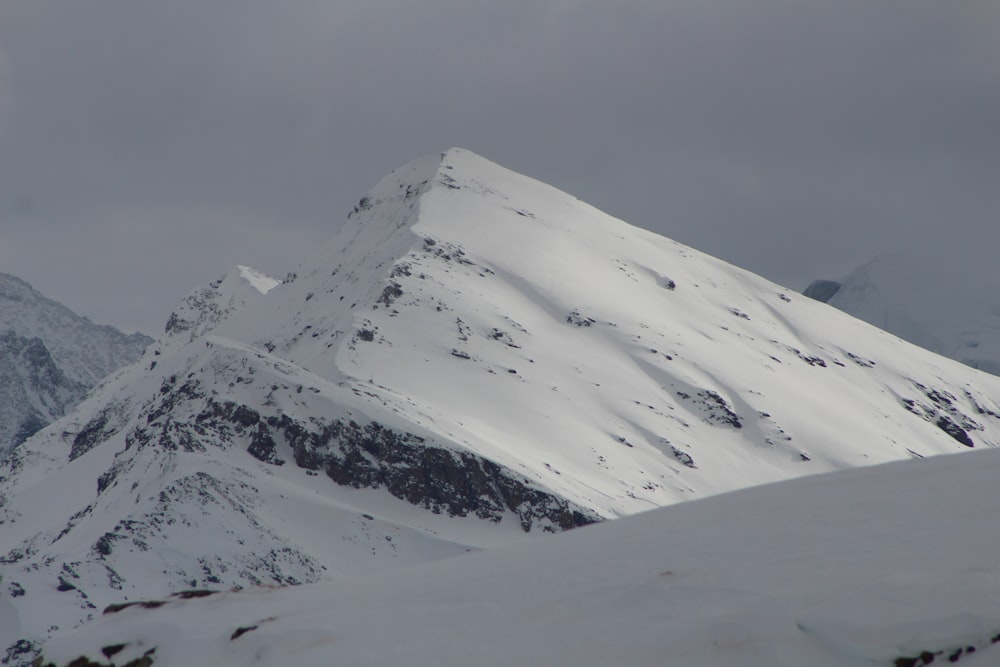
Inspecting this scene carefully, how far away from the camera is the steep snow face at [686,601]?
37.8 ft

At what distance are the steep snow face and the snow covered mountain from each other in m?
39.9

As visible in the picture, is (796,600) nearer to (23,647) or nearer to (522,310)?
(23,647)

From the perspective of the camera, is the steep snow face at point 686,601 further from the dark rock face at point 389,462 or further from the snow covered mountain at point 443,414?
the dark rock face at point 389,462

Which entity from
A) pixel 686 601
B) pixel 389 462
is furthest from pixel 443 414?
pixel 686 601

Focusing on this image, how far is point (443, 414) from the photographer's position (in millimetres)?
108438

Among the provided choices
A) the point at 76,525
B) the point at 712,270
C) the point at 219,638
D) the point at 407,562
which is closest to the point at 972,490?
the point at 219,638

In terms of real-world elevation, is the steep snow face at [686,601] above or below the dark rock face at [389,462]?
above

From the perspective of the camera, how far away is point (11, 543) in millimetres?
103312

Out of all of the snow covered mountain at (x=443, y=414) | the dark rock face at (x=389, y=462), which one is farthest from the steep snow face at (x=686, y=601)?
the dark rock face at (x=389, y=462)

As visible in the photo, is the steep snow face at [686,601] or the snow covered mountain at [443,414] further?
the snow covered mountain at [443,414]

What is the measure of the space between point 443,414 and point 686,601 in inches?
3758

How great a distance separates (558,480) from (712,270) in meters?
106

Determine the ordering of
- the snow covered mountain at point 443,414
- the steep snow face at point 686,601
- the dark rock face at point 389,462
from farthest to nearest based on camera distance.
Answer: the dark rock face at point 389,462 → the snow covered mountain at point 443,414 → the steep snow face at point 686,601

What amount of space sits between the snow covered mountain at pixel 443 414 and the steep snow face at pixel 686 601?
131 feet
